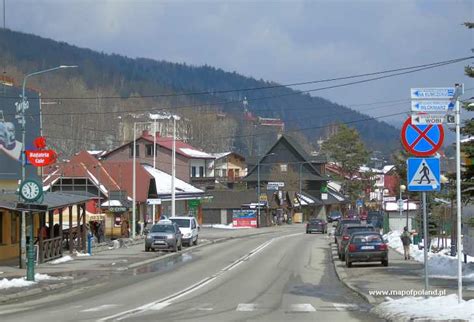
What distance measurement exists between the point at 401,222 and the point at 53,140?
62.5m

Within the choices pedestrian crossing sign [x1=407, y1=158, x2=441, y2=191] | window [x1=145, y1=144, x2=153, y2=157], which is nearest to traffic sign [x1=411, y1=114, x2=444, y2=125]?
pedestrian crossing sign [x1=407, y1=158, x2=441, y2=191]

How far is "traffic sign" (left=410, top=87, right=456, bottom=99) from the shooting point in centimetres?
1558

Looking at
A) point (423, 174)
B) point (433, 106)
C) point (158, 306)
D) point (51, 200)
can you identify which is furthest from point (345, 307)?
point (51, 200)

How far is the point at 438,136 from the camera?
1569 cm

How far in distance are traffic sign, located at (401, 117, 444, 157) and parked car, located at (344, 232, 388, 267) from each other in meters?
16.6

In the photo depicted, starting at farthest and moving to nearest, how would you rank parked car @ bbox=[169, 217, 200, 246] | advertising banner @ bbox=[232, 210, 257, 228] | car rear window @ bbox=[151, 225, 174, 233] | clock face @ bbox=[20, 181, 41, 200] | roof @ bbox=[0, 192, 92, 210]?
advertising banner @ bbox=[232, 210, 257, 228], parked car @ bbox=[169, 217, 200, 246], car rear window @ bbox=[151, 225, 174, 233], roof @ bbox=[0, 192, 92, 210], clock face @ bbox=[20, 181, 41, 200]

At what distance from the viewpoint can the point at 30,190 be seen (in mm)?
27406

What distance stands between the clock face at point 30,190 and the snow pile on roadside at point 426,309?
14336 millimetres

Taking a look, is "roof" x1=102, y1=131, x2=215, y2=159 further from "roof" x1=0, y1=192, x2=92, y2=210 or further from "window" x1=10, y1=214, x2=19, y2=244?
"window" x1=10, y1=214, x2=19, y2=244

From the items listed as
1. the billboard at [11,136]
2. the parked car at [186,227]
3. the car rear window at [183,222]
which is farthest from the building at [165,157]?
the billboard at [11,136]

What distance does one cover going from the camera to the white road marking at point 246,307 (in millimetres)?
18064

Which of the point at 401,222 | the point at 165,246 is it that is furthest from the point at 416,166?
the point at 401,222

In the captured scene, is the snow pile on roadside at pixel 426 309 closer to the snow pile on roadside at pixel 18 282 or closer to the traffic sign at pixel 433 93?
the traffic sign at pixel 433 93

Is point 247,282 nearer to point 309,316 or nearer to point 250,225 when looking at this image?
point 309,316
